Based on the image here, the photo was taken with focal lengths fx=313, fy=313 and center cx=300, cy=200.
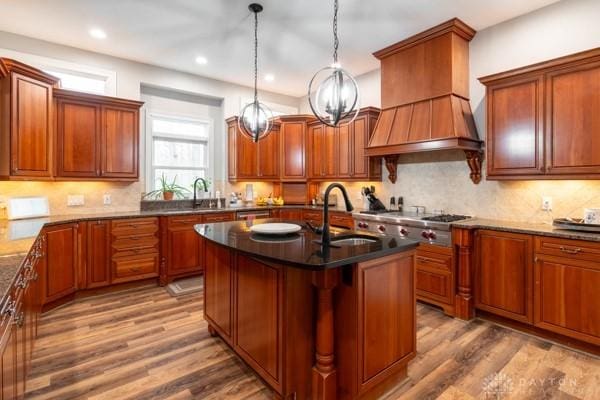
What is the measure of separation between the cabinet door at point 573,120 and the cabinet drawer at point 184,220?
4.05m

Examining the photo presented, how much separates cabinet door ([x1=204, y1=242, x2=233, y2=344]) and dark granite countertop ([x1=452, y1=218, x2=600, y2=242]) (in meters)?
2.28

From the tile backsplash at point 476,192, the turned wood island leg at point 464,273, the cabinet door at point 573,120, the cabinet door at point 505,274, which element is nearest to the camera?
the cabinet door at point 573,120

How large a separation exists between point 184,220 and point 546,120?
4.21 meters

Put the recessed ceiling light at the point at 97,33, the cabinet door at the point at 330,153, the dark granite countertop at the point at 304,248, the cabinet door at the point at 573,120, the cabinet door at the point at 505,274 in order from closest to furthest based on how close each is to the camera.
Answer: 1. the dark granite countertop at the point at 304,248
2. the cabinet door at the point at 573,120
3. the cabinet door at the point at 505,274
4. the recessed ceiling light at the point at 97,33
5. the cabinet door at the point at 330,153

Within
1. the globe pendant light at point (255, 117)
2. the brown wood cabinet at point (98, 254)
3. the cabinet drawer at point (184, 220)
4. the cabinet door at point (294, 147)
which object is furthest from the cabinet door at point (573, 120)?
the brown wood cabinet at point (98, 254)

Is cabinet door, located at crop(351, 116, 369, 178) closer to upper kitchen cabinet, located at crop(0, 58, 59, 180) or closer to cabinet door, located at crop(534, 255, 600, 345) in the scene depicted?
cabinet door, located at crop(534, 255, 600, 345)

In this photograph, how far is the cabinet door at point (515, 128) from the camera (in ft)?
9.52

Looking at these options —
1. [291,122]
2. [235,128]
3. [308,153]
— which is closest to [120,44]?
[235,128]

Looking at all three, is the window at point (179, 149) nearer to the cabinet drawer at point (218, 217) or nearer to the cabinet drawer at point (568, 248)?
the cabinet drawer at point (218, 217)

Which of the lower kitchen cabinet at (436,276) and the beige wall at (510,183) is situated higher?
the beige wall at (510,183)

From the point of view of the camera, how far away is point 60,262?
336 centimetres

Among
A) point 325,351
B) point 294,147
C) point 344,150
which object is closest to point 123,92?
point 294,147

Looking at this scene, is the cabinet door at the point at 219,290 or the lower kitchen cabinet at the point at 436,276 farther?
the lower kitchen cabinet at the point at 436,276

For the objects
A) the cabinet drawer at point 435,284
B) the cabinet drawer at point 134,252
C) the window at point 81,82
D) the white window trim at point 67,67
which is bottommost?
the cabinet drawer at point 435,284
